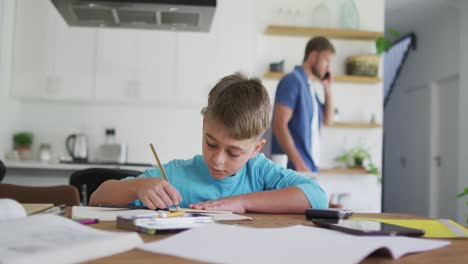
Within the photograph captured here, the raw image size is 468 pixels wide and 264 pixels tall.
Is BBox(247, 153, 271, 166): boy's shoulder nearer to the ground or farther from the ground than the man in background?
nearer to the ground

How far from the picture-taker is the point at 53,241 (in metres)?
0.60

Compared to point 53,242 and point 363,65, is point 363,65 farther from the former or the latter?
point 53,242

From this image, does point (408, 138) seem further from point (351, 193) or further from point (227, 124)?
point (227, 124)

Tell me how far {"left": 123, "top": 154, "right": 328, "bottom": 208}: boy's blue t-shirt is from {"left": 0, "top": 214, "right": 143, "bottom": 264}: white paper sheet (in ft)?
1.93

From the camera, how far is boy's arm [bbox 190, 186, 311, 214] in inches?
47.3

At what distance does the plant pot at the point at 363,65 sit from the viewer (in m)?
4.74

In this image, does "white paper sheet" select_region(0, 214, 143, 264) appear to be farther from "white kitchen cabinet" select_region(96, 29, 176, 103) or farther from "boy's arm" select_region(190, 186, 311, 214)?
"white kitchen cabinet" select_region(96, 29, 176, 103)

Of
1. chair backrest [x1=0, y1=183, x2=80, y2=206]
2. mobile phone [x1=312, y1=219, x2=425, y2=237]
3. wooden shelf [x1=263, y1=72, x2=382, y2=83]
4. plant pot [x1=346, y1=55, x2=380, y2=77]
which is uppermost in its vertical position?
plant pot [x1=346, y1=55, x2=380, y2=77]

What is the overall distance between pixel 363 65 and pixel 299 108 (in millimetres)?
2228

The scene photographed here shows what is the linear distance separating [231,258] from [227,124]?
72cm

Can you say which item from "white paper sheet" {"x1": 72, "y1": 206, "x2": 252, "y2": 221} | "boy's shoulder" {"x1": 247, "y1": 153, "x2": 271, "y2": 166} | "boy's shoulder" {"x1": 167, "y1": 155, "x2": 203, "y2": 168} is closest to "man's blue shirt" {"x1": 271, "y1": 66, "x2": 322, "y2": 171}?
"boy's shoulder" {"x1": 247, "y1": 153, "x2": 271, "y2": 166}

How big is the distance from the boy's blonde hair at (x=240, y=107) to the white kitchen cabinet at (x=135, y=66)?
10.5ft

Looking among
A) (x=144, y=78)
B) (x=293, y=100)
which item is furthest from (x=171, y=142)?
(x=293, y=100)

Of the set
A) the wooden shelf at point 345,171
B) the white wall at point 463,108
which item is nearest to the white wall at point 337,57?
the wooden shelf at point 345,171
